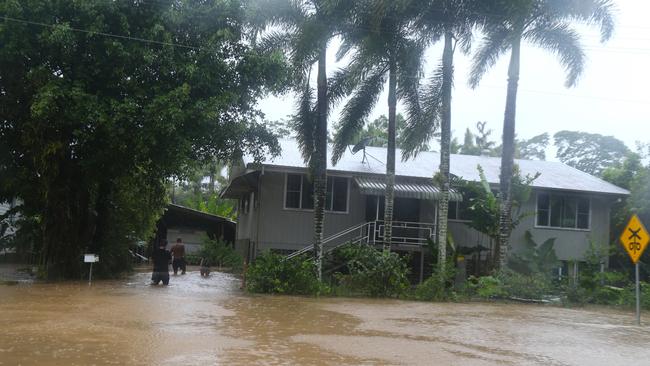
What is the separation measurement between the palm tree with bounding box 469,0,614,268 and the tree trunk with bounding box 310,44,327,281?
5.50 metres

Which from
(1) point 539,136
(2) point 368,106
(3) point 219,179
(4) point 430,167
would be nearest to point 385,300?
(2) point 368,106

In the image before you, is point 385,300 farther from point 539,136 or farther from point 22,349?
point 539,136

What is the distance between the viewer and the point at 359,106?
22.3m

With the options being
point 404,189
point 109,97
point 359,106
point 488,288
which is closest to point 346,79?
point 359,106

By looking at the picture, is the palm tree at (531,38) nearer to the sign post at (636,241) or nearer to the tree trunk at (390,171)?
the tree trunk at (390,171)

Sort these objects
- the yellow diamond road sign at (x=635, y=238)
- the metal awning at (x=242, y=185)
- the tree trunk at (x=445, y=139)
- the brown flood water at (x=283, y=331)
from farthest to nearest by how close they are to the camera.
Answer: the metal awning at (x=242, y=185), the tree trunk at (x=445, y=139), the yellow diamond road sign at (x=635, y=238), the brown flood water at (x=283, y=331)

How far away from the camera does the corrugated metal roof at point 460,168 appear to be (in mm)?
23578

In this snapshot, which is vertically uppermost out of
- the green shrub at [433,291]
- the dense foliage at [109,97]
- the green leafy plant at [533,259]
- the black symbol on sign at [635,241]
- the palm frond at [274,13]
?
the palm frond at [274,13]

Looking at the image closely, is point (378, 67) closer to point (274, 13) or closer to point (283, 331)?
point (274, 13)

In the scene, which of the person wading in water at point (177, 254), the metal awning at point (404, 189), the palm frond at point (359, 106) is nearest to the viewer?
the metal awning at point (404, 189)

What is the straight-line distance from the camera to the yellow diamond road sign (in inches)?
615

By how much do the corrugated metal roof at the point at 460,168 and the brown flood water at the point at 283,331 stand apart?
21.8 feet

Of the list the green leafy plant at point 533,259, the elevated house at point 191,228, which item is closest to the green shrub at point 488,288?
the green leafy plant at point 533,259

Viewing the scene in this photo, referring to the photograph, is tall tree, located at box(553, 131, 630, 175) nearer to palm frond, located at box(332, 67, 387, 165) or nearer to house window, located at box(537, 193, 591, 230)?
house window, located at box(537, 193, 591, 230)
